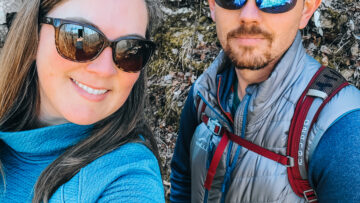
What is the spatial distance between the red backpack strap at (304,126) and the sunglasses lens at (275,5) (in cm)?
53

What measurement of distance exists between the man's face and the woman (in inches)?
28.0

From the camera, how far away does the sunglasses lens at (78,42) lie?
57.3 inches

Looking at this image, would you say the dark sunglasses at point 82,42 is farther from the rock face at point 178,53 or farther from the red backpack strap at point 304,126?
the rock face at point 178,53

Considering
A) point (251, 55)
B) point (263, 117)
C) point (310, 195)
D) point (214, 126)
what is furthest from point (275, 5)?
point (310, 195)

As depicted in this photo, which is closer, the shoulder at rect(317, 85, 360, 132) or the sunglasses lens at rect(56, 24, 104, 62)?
the sunglasses lens at rect(56, 24, 104, 62)

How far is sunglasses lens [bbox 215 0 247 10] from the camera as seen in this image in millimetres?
2096

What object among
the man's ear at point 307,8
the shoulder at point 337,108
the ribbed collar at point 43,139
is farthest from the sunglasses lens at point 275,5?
the ribbed collar at point 43,139

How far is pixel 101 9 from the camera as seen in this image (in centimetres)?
146

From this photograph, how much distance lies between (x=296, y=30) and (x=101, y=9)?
1385 mm

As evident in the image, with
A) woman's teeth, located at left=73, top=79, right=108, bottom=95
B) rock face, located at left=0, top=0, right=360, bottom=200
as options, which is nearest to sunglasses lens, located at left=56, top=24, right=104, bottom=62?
woman's teeth, located at left=73, top=79, right=108, bottom=95

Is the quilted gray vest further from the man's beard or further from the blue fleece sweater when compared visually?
the blue fleece sweater

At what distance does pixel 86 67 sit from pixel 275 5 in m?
1.28

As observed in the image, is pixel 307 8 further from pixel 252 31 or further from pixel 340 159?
pixel 340 159

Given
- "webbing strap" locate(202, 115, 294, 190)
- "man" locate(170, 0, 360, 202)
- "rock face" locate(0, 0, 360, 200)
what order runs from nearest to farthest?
"man" locate(170, 0, 360, 202) < "webbing strap" locate(202, 115, 294, 190) < "rock face" locate(0, 0, 360, 200)
